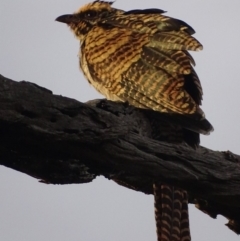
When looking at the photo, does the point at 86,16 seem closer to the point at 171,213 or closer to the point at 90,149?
the point at 171,213

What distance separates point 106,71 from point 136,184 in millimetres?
A: 1433

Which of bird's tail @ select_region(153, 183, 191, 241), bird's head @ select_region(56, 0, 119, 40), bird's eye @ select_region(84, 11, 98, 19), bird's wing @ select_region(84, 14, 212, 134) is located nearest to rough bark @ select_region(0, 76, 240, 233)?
bird's tail @ select_region(153, 183, 191, 241)

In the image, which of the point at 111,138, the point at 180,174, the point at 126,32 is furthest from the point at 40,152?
the point at 126,32

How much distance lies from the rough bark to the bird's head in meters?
2.56

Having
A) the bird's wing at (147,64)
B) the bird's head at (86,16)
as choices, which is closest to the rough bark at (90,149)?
the bird's wing at (147,64)

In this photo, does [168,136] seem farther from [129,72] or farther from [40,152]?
[40,152]

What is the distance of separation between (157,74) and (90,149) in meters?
1.92

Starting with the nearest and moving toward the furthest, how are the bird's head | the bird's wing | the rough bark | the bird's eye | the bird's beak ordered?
the rough bark
the bird's wing
the bird's head
the bird's eye
the bird's beak

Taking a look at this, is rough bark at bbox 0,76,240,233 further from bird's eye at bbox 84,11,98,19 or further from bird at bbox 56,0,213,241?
bird's eye at bbox 84,11,98,19

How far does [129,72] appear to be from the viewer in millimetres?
6102

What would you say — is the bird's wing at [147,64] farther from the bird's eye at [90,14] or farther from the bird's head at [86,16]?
the bird's eye at [90,14]

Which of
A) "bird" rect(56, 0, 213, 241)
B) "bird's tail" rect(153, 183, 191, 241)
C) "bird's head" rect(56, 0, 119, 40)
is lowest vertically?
"bird's tail" rect(153, 183, 191, 241)

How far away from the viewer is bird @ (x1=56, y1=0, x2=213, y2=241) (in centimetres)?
520

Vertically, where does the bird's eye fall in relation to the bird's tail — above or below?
above
